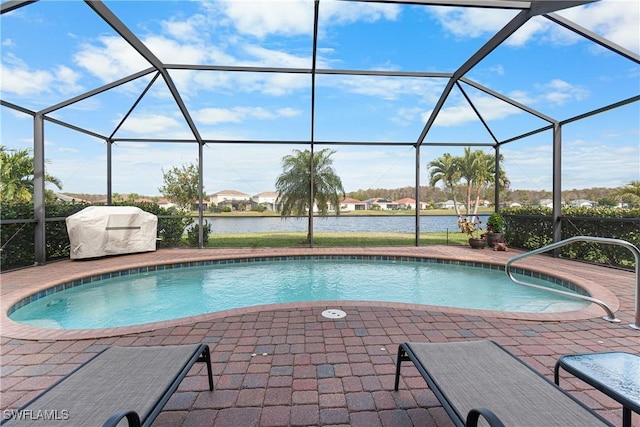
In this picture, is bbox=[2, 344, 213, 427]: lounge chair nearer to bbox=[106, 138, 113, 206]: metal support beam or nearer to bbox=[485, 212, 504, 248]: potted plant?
bbox=[106, 138, 113, 206]: metal support beam

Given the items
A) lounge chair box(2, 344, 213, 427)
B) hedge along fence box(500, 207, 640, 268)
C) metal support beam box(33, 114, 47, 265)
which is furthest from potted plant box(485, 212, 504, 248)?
metal support beam box(33, 114, 47, 265)

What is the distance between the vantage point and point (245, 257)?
746cm

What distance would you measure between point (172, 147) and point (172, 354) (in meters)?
7.63

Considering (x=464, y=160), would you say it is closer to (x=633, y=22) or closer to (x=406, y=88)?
(x=406, y=88)

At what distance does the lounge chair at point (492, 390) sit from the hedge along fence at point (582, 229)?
20.9 feet

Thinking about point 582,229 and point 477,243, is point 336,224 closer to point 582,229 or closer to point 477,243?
point 477,243

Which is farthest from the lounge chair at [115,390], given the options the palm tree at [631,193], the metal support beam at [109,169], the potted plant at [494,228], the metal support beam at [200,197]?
the palm tree at [631,193]

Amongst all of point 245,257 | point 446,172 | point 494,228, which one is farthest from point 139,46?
point 446,172

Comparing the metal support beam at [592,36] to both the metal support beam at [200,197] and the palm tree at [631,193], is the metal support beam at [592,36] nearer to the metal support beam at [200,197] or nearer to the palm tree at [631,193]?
the palm tree at [631,193]

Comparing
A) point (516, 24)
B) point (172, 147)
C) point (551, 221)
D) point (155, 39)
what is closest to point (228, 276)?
point (172, 147)

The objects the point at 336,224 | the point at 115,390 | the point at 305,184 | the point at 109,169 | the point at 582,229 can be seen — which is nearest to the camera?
the point at 115,390

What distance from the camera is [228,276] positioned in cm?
661

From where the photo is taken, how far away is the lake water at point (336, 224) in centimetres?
962

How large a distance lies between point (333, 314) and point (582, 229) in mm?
6709
